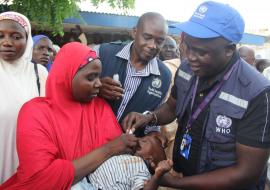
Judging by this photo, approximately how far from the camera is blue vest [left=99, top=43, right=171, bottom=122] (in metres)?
2.83

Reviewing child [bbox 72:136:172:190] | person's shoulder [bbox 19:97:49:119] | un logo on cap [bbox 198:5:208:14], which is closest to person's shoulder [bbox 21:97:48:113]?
person's shoulder [bbox 19:97:49:119]

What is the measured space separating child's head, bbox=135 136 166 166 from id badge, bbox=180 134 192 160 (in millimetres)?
176

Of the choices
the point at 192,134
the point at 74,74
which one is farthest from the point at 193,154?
the point at 74,74

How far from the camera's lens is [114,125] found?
2.35 m

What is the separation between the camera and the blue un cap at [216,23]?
6.33 ft

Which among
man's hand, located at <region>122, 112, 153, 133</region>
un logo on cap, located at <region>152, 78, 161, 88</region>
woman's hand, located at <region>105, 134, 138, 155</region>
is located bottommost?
woman's hand, located at <region>105, 134, 138, 155</region>

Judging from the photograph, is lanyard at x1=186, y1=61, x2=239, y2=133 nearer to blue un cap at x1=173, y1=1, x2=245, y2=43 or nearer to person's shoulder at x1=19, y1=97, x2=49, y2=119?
blue un cap at x1=173, y1=1, x2=245, y2=43

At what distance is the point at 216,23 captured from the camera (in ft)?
6.40

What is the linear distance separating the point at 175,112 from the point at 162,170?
80 centimetres

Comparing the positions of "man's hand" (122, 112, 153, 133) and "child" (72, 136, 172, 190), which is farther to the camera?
"man's hand" (122, 112, 153, 133)

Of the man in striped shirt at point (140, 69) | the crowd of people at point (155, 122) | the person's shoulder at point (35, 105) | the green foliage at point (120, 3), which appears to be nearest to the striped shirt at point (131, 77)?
the man in striped shirt at point (140, 69)

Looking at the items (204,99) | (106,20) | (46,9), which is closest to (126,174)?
(204,99)

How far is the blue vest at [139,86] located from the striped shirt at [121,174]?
806mm

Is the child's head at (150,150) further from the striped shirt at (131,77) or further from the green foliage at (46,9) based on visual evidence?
the green foliage at (46,9)
